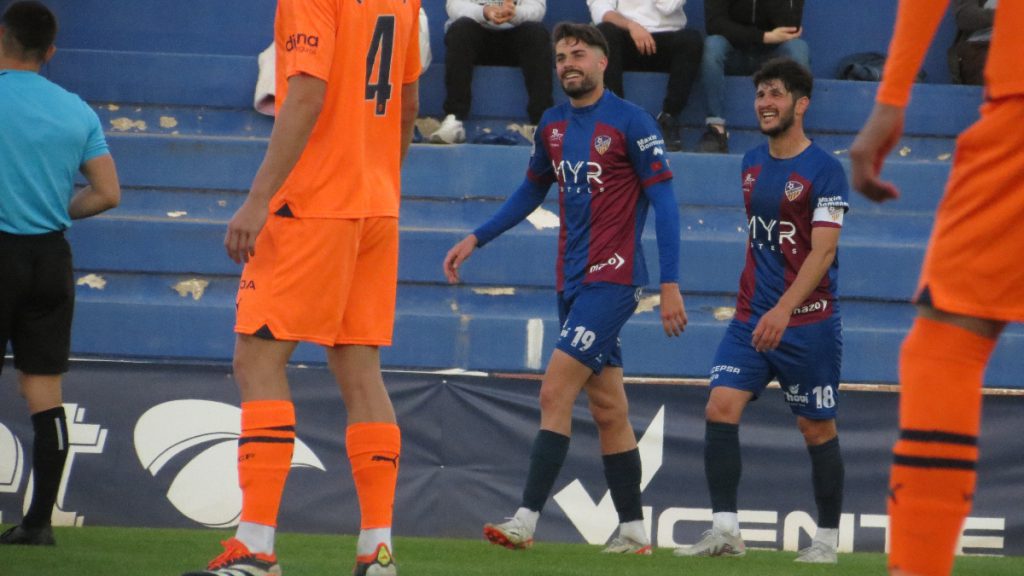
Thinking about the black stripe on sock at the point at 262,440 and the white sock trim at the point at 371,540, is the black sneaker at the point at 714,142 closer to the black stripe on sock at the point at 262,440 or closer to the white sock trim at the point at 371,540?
the white sock trim at the point at 371,540

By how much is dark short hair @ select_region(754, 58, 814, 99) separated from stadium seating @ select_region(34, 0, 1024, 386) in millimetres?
3273

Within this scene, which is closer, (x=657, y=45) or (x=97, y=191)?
(x=97, y=191)

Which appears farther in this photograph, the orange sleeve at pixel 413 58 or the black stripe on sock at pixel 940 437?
the orange sleeve at pixel 413 58

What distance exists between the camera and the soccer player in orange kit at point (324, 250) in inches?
152

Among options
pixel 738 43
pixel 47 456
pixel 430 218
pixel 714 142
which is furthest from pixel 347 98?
pixel 738 43

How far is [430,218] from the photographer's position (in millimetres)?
9383

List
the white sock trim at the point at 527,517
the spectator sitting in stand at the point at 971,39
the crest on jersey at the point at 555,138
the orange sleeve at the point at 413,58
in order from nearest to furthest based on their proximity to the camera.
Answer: the orange sleeve at the point at 413,58, the white sock trim at the point at 527,517, the crest on jersey at the point at 555,138, the spectator sitting in stand at the point at 971,39

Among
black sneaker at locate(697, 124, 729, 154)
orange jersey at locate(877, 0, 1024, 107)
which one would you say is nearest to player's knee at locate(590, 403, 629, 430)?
orange jersey at locate(877, 0, 1024, 107)

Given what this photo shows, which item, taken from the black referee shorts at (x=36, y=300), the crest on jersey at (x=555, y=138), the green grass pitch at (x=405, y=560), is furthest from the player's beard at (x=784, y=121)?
the black referee shorts at (x=36, y=300)

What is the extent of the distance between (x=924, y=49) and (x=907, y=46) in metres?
0.03

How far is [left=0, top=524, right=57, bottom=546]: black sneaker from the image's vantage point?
17.2 feet

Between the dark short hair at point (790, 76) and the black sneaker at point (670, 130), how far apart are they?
3.62 meters

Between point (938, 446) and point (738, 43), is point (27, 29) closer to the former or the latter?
point (938, 446)

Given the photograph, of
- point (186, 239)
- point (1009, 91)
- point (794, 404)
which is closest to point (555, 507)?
point (794, 404)
